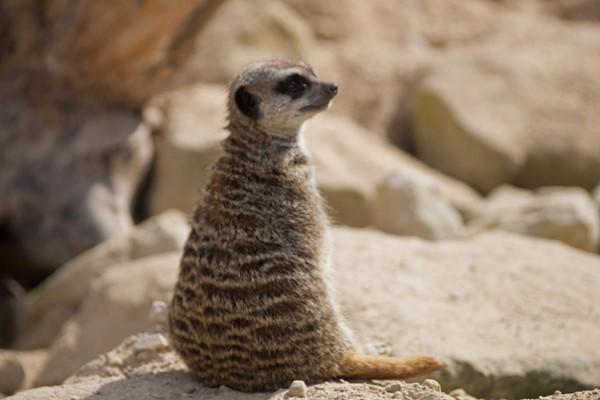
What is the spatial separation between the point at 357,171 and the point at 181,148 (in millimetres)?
1165

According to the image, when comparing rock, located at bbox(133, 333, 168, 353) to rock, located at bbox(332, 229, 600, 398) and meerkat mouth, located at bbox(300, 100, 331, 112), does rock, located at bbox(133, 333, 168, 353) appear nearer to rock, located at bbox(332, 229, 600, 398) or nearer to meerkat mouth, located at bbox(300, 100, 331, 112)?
rock, located at bbox(332, 229, 600, 398)

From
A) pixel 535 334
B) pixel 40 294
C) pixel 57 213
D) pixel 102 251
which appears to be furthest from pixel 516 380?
pixel 57 213

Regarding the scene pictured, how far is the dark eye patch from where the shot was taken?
134 inches

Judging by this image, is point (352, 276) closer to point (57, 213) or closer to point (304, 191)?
point (304, 191)

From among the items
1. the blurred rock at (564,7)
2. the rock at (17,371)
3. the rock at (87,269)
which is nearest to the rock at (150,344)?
the rock at (17,371)

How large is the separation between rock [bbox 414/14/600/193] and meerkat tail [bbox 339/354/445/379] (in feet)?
14.0

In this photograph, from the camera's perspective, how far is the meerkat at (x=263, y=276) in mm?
3057

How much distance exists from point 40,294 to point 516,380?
108 inches

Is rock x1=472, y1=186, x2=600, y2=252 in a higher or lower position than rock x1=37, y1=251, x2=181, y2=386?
higher

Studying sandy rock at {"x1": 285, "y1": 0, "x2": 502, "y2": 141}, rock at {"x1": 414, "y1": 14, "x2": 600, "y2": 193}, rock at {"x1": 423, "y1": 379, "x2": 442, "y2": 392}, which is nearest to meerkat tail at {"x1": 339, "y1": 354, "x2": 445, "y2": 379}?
rock at {"x1": 423, "y1": 379, "x2": 442, "y2": 392}

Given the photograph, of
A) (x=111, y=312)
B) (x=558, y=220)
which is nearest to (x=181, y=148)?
(x=111, y=312)

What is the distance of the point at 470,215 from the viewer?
256 inches

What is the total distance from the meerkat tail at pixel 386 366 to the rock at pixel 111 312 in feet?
4.45

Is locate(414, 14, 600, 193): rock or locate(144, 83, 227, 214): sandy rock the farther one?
locate(414, 14, 600, 193): rock
